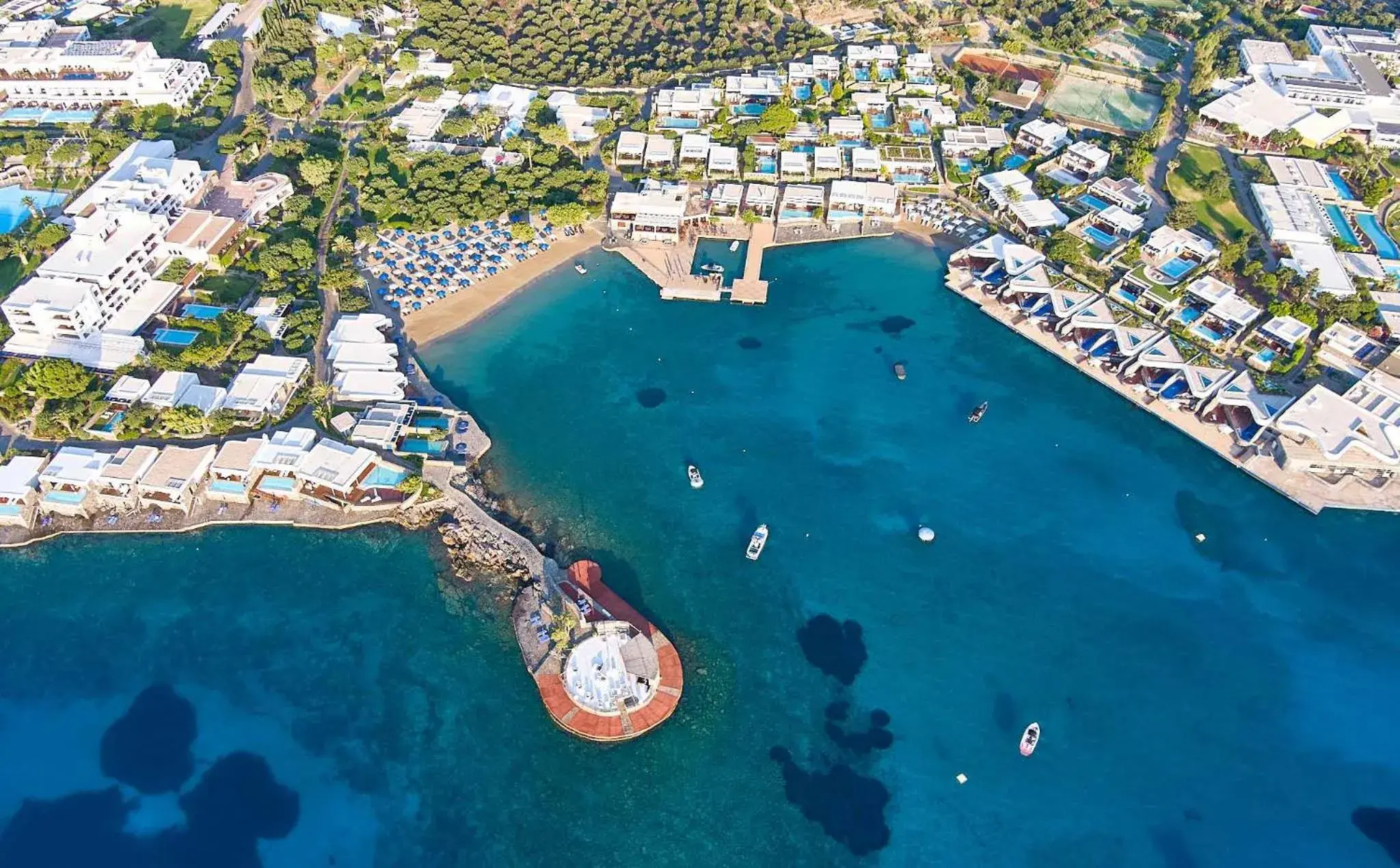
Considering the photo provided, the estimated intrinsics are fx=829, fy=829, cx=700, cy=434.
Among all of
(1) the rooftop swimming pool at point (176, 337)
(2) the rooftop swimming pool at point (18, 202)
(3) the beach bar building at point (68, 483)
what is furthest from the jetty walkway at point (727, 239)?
(2) the rooftop swimming pool at point (18, 202)

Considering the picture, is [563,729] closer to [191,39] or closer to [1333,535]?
[1333,535]

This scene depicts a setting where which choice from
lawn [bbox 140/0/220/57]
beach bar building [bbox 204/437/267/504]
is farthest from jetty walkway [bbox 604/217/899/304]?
lawn [bbox 140/0/220/57]

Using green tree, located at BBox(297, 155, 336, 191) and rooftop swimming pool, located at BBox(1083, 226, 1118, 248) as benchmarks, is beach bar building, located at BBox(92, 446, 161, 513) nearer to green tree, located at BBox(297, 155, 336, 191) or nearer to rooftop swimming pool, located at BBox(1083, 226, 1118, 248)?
green tree, located at BBox(297, 155, 336, 191)

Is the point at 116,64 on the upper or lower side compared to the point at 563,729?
upper

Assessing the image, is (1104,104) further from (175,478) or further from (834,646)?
(175,478)

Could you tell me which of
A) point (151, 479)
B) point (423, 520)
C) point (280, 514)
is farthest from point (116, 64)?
point (423, 520)

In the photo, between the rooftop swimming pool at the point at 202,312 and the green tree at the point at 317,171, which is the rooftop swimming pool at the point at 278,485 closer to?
the rooftop swimming pool at the point at 202,312
